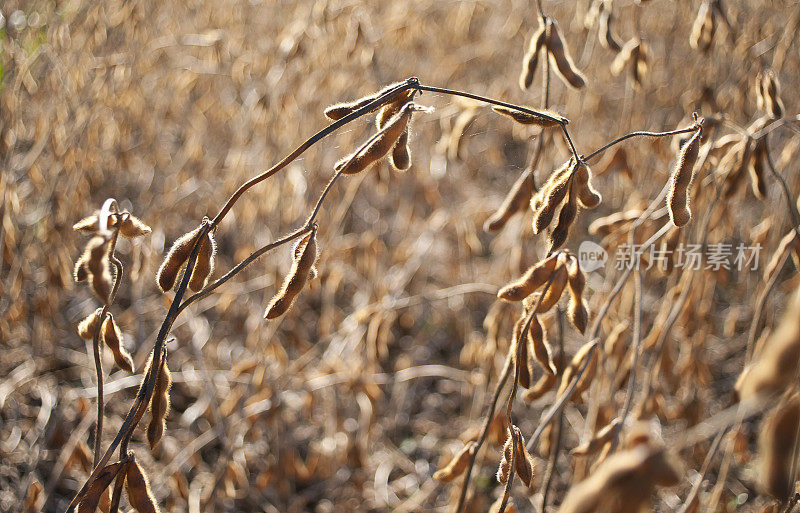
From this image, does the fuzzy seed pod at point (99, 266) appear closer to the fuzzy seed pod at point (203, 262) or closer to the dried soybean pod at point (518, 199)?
the fuzzy seed pod at point (203, 262)

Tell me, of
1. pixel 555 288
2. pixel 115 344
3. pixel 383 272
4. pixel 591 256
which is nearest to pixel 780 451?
pixel 555 288

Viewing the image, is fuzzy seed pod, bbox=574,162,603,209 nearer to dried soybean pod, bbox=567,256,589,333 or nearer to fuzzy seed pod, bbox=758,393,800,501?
dried soybean pod, bbox=567,256,589,333

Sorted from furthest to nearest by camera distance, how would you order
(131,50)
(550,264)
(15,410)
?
1. (131,50)
2. (15,410)
3. (550,264)

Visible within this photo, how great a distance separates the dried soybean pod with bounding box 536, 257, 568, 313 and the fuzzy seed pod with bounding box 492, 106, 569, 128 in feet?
0.64

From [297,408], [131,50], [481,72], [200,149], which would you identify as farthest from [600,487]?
[481,72]

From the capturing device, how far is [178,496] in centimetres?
156

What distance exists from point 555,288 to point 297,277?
1.18 feet

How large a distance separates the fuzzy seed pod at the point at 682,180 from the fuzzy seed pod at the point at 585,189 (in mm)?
98

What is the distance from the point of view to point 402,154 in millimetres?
838

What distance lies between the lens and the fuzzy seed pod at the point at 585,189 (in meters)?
0.87

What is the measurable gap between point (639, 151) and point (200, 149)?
1.85 meters

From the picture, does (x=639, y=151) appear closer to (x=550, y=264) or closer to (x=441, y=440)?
(x=441, y=440)

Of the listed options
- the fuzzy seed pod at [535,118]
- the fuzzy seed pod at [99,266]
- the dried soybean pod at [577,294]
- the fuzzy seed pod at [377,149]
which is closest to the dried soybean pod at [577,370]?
the dried soybean pod at [577,294]

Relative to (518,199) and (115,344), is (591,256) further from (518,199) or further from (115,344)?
(115,344)
